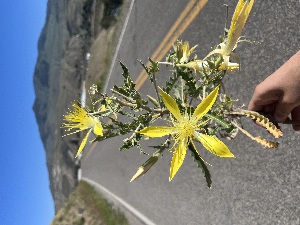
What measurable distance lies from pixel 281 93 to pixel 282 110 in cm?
15

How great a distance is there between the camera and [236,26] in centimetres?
191

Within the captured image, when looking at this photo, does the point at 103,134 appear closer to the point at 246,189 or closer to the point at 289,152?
the point at 289,152

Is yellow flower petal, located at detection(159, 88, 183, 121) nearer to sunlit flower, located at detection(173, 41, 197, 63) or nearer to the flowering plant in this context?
the flowering plant

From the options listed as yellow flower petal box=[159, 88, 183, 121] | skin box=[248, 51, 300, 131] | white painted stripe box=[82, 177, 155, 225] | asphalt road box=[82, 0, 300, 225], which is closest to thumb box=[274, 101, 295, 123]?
skin box=[248, 51, 300, 131]

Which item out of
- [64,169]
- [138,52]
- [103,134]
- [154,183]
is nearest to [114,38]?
[138,52]

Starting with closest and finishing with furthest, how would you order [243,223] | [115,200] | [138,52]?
[243,223] → [138,52] → [115,200]

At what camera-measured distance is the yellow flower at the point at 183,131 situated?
5.80 feet

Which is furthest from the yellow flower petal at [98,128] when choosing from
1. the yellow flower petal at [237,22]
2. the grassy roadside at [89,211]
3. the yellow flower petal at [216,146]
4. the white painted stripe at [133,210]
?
the grassy roadside at [89,211]

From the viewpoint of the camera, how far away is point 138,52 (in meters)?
9.73

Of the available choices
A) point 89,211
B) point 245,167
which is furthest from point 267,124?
point 89,211

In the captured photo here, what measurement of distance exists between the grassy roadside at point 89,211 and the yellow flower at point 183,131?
727 centimetres

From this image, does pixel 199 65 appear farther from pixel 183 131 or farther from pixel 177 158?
pixel 177 158

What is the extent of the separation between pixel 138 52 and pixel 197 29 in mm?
3565

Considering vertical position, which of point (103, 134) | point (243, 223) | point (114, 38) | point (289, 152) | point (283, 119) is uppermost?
point (114, 38)
